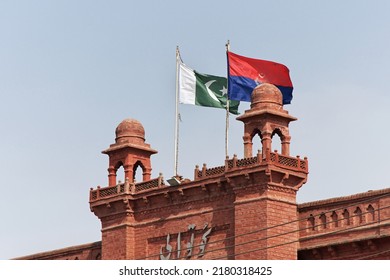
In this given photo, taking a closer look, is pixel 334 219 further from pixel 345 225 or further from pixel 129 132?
pixel 129 132

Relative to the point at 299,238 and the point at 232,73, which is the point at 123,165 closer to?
the point at 232,73

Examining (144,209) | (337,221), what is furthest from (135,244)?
(337,221)

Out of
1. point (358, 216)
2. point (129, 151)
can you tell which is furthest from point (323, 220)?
point (129, 151)

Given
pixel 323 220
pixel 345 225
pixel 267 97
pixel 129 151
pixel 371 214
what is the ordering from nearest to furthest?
1. pixel 371 214
2. pixel 345 225
3. pixel 323 220
4. pixel 267 97
5. pixel 129 151

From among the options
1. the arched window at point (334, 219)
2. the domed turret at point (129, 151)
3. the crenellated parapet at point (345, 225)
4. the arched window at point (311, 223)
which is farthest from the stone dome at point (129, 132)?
the arched window at point (334, 219)

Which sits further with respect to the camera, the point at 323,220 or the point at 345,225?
the point at 323,220

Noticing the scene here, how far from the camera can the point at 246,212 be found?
37562 millimetres

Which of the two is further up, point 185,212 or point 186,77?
point 186,77

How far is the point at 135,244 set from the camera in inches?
1613

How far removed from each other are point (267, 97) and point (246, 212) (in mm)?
3279

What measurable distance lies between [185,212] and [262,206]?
3281 millimetres

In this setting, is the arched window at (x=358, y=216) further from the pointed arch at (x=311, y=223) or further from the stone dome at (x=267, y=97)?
the stone dome at (x=267, y=97)

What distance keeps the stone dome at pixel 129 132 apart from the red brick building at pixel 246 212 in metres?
0.04

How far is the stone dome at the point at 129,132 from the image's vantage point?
4262 cm
